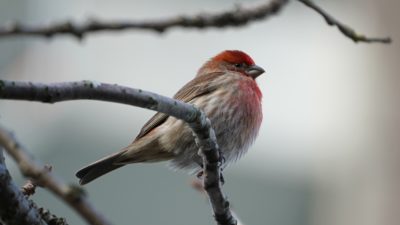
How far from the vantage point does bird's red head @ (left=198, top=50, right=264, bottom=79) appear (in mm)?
7617

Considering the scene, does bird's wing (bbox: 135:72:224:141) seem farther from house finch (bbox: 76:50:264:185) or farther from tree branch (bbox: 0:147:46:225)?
tree branch (bbox: 0:147:46:225)

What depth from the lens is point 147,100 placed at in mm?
3574

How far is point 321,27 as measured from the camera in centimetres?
1608

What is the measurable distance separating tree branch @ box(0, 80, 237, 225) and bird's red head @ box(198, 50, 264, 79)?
292 centimetres

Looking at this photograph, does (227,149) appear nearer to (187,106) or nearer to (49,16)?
(187,106)

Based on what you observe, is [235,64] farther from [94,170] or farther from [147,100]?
[147,100]

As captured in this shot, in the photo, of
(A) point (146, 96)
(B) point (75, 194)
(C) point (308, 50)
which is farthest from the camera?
(C) point (308, 50)

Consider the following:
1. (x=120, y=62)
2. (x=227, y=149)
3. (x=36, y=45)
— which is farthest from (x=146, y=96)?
(x=120, y=62)

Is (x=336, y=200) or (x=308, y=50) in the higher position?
(x=308, y=50)

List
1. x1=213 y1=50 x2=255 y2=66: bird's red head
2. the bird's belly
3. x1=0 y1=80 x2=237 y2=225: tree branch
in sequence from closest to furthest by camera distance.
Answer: x1=0 y1=80 x2=237 y2=225: tree branch → the bird's belly → x1=213 y1=50 x2=255 y2=66: bird's red head

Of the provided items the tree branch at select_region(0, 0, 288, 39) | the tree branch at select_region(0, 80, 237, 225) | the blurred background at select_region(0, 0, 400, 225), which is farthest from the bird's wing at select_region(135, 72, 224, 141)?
the blurred background at select_region(0, 0, 400, 225)

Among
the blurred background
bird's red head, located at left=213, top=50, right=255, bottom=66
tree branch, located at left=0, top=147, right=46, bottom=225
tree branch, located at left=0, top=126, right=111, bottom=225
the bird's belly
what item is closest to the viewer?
tree branch, located at left=0, top=126, right=111, bottom=225

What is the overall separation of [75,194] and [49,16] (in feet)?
45.1

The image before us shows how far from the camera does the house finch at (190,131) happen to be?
6.29 meters
